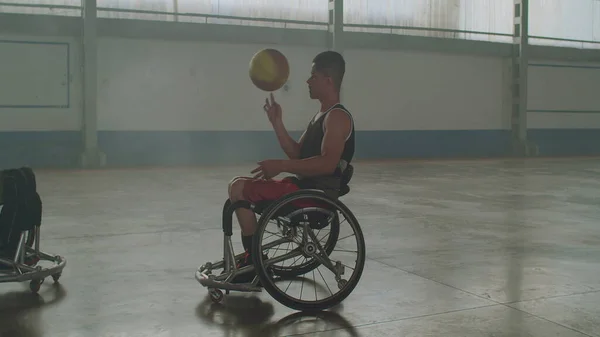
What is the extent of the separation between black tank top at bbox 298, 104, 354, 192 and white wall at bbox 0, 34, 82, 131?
10428mm

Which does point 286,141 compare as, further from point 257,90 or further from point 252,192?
point 257,90

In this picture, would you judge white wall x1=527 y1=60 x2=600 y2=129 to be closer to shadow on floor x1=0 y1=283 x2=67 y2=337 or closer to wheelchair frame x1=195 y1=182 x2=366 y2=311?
wheelchair frame x1=195 y1=182 x2=366 y2=311

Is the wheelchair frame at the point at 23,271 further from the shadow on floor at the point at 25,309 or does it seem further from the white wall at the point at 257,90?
the white wall at the point at 257,90

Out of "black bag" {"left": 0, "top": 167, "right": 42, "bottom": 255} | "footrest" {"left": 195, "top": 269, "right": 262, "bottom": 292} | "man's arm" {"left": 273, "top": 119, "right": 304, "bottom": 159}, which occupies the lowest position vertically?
"footrest" {"left": 195, "top": 269, "right": 262, "bottom": 292}

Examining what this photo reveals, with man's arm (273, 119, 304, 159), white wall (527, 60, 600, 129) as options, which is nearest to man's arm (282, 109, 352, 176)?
man's arm (273, 119, 304, 159)

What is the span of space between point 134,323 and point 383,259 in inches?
77.9

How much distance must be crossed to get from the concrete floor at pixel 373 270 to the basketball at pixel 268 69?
114 cm

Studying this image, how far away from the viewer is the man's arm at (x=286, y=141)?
12.2 feet

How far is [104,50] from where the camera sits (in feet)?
43.7

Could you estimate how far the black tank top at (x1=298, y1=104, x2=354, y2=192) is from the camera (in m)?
3.47

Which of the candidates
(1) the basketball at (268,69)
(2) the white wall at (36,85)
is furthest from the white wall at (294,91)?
(1) the basketball at (268,69)

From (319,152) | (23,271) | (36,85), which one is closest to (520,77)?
(36,85)

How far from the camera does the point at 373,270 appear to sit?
428 centimetres

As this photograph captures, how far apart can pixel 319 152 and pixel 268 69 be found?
57 centimetres
